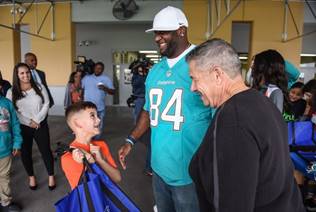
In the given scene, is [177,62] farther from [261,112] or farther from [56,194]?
[56,194]

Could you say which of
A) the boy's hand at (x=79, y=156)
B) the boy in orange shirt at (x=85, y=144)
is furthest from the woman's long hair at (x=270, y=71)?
the boy's hand at (x=79, y=156)

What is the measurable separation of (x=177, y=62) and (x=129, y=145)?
2.12 feet

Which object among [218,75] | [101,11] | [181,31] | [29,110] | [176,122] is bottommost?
[29,110]

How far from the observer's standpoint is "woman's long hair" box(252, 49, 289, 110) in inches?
81.0

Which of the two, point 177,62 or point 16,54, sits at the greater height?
point 16,54

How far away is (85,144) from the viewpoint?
1.65 metres

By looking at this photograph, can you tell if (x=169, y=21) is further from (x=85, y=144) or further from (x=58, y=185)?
(x=58, y=185)

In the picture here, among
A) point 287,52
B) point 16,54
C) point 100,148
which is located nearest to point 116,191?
point 100,148

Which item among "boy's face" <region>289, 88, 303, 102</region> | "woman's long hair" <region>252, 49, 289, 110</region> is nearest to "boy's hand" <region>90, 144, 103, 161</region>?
"woman's long hair" <region>252, 49, 289, 110</region>

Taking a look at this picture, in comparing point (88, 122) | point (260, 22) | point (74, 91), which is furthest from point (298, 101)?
point (260, 22)

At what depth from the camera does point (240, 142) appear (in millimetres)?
738

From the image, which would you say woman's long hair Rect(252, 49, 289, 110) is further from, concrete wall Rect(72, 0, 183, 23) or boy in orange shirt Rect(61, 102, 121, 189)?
concrete wall Rect(72, 0, 183, 23)

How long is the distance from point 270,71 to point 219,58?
4.44 ft

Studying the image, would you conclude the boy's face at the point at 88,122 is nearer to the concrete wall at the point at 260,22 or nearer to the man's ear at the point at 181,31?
the man's ear at the point at 181,31
